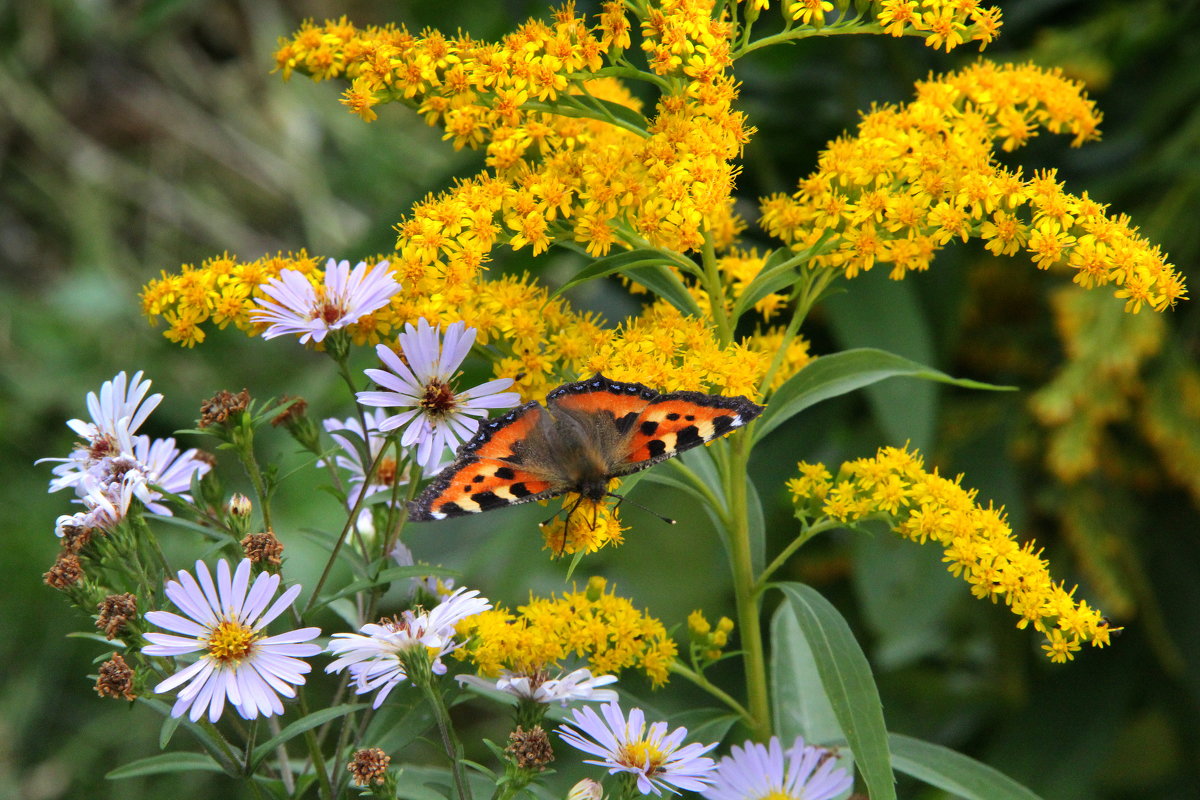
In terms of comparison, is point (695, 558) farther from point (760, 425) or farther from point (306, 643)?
point (306, 643)

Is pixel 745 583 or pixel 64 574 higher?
pixel 745 583

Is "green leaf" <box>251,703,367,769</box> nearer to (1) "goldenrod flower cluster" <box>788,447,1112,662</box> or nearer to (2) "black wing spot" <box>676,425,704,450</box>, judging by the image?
(2) "black wing spot" <box>676,425,704,450</box>

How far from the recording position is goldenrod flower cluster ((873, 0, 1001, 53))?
60.1 inches

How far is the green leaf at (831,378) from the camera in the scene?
5.22 feet

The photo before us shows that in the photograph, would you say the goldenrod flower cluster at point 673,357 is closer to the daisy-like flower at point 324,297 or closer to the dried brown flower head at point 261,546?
the daisy-like flower at point 324,297

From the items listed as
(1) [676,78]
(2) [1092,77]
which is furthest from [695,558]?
(1) [676,78]

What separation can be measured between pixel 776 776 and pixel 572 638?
0.34 meters

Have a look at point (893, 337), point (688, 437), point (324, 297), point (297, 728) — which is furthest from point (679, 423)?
point (893, 337)

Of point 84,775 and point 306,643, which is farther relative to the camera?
point 84,775

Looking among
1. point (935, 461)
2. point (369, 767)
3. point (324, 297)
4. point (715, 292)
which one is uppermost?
point (935, 461)

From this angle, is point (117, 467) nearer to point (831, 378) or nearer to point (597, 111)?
point (597, 111)

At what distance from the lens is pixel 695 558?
3264 mm

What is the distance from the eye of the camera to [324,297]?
1464 millimetres

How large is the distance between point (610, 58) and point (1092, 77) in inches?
65.2
